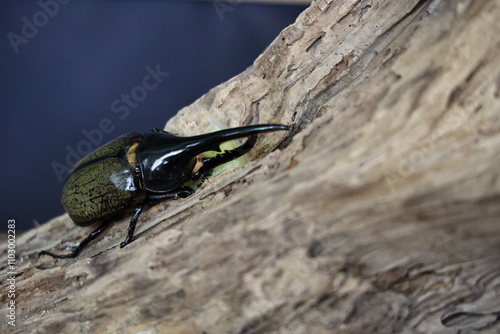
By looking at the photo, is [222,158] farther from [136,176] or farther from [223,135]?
[136,176]

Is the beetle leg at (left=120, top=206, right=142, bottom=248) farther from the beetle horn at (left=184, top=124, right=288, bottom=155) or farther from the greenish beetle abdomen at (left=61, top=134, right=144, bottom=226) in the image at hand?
the beetle horn at (left=184, top=124, right=288, bottom=155)

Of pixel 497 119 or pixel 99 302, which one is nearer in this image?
pixel 497 119

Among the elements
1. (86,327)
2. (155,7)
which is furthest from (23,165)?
(86,327)

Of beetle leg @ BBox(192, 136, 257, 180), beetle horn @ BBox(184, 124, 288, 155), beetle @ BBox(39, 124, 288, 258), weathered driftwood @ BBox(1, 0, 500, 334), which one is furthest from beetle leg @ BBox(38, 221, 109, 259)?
beetle horn @ BBox(184, 124, 288, 155)

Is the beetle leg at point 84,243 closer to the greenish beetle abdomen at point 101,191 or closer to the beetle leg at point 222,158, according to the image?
the greenish beetle abdomen at point 101,191

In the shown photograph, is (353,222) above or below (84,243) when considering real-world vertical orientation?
below

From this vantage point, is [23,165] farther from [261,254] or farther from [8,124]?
[261,254]

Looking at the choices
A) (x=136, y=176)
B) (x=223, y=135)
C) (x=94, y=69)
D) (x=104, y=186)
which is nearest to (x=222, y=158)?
(x=223, y=135)
